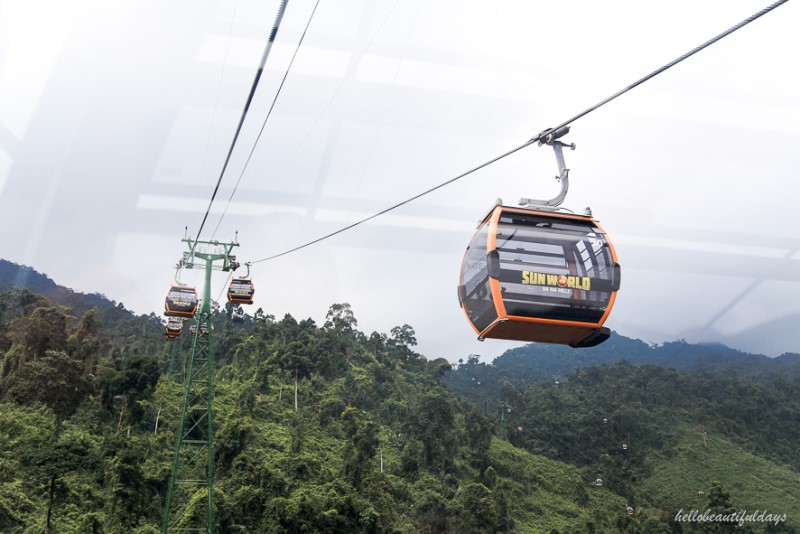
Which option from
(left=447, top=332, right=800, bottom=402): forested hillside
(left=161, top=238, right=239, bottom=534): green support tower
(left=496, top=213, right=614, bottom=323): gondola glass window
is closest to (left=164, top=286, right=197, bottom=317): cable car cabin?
(left=161, top=238, right=239, bottom=534): green support tower

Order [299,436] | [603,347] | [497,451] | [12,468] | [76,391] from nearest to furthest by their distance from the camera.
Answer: [12,468]
[76,391]
[299,436]
[497,451]
[603,347]

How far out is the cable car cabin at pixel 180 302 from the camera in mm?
16188

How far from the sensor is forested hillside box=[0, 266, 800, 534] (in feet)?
66.3

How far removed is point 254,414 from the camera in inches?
1158

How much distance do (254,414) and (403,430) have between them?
24.8 ft

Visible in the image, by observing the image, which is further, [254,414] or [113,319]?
[113,319]

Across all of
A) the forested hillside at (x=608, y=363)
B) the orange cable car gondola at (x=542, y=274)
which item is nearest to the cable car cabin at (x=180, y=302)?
the orange cable car gondola at (x=542, y=274)

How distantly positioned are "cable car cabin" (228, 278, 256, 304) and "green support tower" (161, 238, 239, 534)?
1.37 ft

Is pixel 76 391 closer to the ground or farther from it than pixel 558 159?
farther from it

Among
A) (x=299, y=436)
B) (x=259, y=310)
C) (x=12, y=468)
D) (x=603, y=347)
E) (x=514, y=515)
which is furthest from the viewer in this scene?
(x=603, y=347)

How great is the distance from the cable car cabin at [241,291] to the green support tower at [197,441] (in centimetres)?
42

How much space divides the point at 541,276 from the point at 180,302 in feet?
40.9

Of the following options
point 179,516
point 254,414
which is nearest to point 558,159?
point 179,516

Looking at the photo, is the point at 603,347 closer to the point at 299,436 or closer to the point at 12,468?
the point at 299,436
